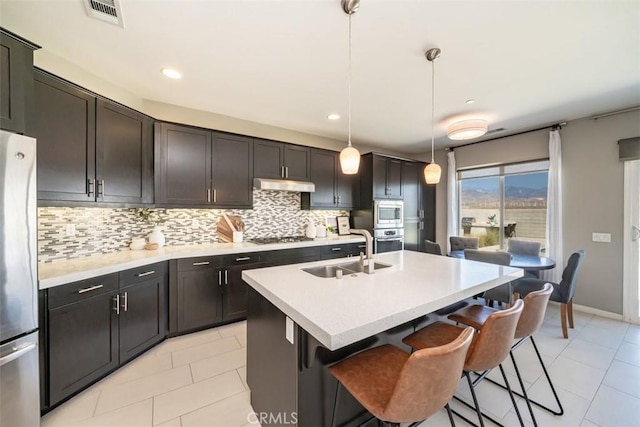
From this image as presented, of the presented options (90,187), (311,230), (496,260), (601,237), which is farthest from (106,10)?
(601,237)

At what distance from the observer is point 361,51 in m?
2.03

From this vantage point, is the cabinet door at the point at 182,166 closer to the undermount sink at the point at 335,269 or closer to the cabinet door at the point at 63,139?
the cabinet door at the point at 63,139

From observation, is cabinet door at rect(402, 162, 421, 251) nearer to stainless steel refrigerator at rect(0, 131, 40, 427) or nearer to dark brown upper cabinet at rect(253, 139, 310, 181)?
dark brown upper cabinet at rect(253, 139, 310, 181)

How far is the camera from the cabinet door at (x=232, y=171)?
318 cm

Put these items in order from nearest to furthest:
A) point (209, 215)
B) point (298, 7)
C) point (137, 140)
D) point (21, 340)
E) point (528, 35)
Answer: point (21, 340) → point (298, 7) → point (528, 35) → point (137, 140) → point (209, 215)

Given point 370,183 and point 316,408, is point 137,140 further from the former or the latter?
point 370,183

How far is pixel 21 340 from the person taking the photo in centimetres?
142

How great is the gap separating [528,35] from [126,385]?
4125 mm

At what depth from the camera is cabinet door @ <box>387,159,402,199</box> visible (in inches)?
179

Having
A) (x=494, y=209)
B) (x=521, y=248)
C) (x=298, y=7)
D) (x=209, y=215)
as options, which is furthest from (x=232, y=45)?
(x=494, y=209)

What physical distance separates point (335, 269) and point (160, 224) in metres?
2.38

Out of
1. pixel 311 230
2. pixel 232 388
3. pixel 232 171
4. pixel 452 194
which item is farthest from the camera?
pixel 452 194

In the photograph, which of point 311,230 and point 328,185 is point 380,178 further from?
point 311,230

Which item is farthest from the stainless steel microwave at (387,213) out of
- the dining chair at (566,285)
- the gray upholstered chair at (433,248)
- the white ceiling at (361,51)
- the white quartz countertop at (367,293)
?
the white quartz countertop at (367,293)
